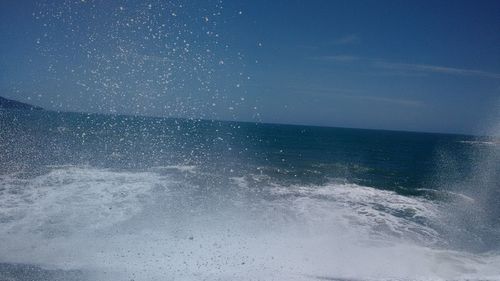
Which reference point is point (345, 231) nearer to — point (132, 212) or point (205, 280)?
point (205, 280)

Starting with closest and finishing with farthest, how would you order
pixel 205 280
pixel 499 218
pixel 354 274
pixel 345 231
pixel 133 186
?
pixel 205 280 < pixel 354 274 < pixel 345 231 < pixel 499 218 < pixel 133 186

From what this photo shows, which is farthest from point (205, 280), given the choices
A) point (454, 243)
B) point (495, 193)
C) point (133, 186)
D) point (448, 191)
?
point (495, 193)

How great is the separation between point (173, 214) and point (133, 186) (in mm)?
6188

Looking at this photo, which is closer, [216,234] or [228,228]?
[216,234]

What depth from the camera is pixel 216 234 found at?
13.1m

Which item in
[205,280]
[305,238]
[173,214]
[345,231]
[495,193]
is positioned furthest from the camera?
[495,193]

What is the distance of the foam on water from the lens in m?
10.4

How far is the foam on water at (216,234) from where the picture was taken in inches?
409

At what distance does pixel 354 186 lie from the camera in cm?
2611

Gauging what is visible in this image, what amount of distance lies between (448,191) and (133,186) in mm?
24289

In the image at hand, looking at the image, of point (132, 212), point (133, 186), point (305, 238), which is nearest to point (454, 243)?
point (305, 238)

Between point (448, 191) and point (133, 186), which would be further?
point (448, 191)

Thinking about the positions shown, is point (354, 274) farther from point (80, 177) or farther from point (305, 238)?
point (80, 177)

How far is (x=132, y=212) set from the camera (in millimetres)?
15531
